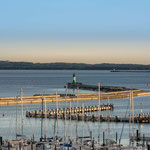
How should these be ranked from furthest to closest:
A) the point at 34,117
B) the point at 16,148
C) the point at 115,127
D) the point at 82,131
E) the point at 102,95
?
1. the point at 102,95
2. the point at 34,117
3. the point at 115,127
4. the point at 82,131
5. the point at 16,148

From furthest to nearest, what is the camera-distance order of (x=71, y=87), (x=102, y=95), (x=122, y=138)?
(x=71, y=87) < (x=102, y=95) < (x=122, y=138)

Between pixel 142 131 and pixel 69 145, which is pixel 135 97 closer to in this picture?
pixel 142 131

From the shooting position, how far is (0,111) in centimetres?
6856

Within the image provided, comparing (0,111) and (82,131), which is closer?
(82,131)

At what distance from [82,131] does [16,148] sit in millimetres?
12634

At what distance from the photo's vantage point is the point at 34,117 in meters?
60.2

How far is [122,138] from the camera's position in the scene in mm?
44938

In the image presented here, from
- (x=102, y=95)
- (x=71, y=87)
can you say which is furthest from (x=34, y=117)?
(x=71, y=87)

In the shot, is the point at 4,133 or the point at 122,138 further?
the point at 4,133

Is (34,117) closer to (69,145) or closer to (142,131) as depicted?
(142,131)

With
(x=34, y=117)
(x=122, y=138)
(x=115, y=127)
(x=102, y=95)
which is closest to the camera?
(x=122, y=138)

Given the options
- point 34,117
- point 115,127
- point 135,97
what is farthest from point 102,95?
point 115,127

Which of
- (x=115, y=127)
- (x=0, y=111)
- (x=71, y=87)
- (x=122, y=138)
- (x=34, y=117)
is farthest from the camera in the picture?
(x=71, y=87)

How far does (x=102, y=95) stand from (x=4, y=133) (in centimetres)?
4590
